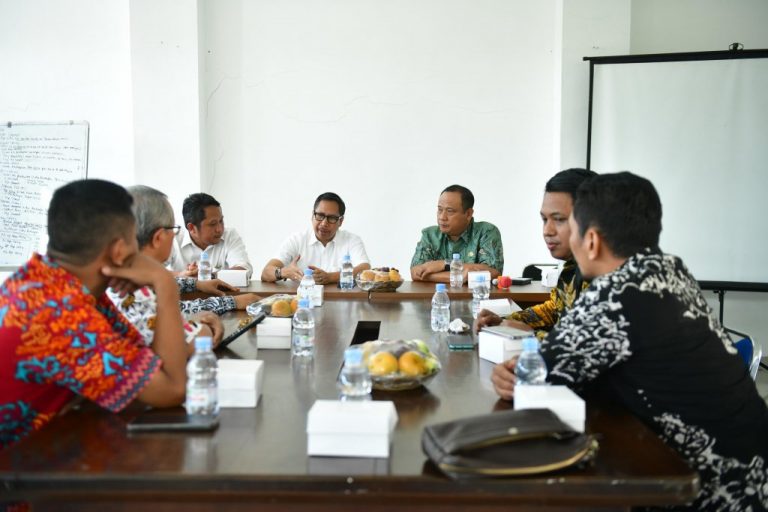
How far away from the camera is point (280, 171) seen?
5.30 m

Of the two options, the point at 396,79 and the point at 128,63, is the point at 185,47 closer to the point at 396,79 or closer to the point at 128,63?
the point at 128,63

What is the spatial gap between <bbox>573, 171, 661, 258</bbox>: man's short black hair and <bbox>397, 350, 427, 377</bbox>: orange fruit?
1.76ft

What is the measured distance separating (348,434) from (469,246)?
3185 mm

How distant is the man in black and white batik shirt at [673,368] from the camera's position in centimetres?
143

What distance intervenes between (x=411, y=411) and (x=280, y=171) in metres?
4.07

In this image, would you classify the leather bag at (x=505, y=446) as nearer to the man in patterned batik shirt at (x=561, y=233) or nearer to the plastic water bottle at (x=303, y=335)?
the plastic water bottle at (x=303, y=335)

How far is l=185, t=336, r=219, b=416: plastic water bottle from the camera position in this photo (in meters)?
1.40

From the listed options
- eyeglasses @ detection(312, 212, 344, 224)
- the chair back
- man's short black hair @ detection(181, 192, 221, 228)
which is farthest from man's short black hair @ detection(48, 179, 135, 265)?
eyeglasses @ detection(312, 212, 344, 224)

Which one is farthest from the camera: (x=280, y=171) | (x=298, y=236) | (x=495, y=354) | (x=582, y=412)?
(x=280, y=171)

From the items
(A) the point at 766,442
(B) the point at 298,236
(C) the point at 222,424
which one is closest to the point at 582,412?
(A) the point at 766,442

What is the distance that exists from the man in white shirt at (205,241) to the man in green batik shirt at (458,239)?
1.16 m

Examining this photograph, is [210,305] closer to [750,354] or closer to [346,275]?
[346,275]

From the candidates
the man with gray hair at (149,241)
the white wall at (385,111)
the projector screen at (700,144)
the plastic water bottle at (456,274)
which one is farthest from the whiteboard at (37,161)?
the projector screen at (700,144)

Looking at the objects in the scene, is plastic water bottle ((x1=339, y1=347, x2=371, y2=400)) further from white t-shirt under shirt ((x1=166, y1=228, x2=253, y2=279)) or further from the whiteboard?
the whiteboard
